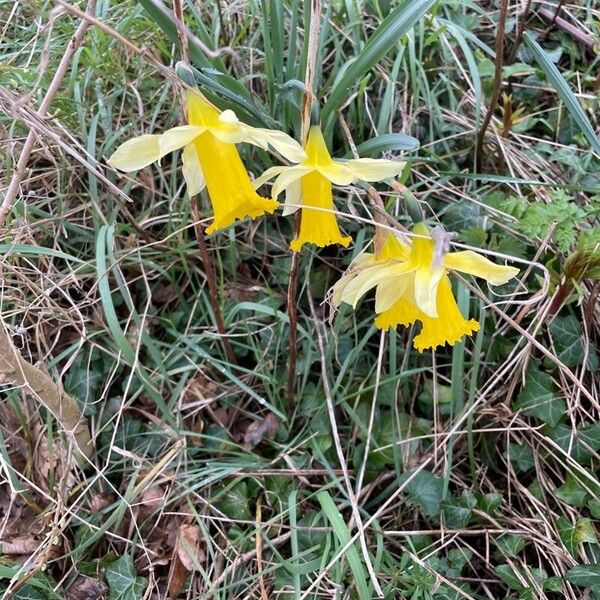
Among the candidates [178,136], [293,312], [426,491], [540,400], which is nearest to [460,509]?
[426,491]

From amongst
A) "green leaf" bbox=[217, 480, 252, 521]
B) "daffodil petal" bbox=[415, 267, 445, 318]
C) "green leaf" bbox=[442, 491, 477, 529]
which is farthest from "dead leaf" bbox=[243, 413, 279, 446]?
"daffodil petal" bbox=[415, 267, 445, 318]

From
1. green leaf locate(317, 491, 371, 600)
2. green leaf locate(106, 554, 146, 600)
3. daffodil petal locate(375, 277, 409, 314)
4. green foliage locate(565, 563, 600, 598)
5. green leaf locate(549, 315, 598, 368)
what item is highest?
daffodil petal locate(375, 277, 409, 314)

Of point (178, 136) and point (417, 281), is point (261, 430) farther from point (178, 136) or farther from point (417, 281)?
point (178, 136)

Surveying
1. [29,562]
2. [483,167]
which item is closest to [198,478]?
[29,562]

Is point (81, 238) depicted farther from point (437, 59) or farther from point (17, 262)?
point (437, 59)

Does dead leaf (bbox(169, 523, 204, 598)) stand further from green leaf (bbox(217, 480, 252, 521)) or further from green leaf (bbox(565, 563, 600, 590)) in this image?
green leaf (bbox(565, 563, 600, 590))
